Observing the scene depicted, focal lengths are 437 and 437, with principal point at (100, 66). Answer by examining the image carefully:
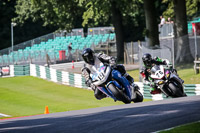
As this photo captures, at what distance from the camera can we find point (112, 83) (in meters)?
12.7

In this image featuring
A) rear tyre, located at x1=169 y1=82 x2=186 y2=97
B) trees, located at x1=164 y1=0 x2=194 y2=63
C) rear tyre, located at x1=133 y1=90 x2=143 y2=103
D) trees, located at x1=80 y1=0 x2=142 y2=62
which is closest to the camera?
rear tyre, located at x1=133 y1=90 x2=143 y2=103

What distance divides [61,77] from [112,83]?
1493 centimetres

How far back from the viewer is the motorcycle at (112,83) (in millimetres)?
12688

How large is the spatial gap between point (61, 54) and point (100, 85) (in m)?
24.1

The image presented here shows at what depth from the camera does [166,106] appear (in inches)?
396

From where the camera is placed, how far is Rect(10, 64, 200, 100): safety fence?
18.0 metres

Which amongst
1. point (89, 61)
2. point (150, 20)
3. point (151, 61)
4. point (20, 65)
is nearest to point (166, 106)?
point (89, 61)

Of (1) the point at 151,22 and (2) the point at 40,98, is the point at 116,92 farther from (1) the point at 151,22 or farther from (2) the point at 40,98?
(1) the point at 151,22

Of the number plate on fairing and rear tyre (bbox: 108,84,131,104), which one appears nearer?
rear tyre (bbox: 108,84,131,104)

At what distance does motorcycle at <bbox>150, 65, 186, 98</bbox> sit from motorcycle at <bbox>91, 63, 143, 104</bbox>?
5.15 feet

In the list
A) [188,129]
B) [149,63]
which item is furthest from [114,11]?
[188,129]

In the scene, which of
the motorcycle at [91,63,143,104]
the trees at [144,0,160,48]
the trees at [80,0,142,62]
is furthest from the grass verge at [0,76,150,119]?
the trees at [144,0,160,48]

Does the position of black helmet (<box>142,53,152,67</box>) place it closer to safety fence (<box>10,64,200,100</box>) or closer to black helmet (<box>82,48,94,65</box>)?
black helmet (<box>82,48,94,65</box>)

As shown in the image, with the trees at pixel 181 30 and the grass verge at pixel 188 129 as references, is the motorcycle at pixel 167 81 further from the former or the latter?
the trees at pixel 181 30
